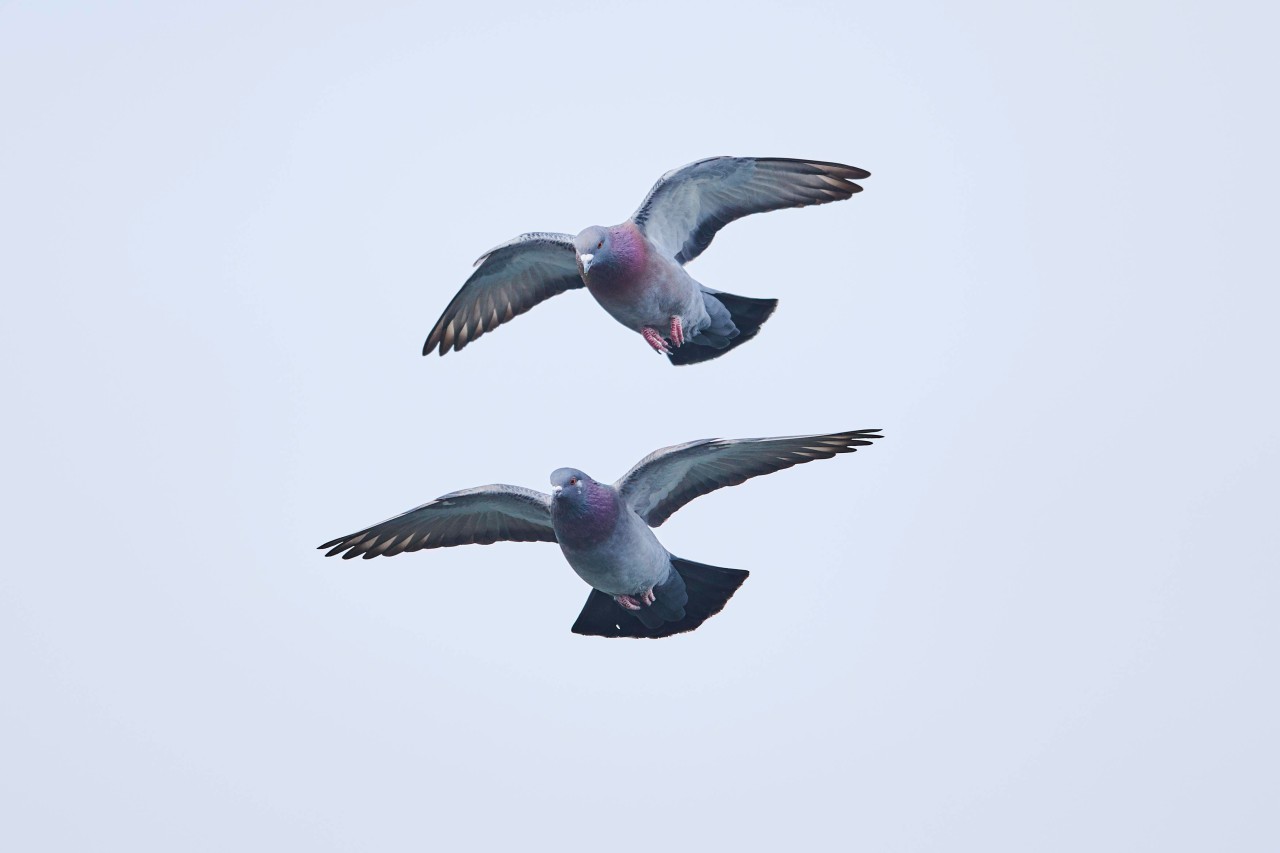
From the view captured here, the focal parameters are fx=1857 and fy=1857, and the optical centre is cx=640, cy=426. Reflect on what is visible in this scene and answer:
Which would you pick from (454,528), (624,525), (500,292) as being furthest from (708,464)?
(500,292)

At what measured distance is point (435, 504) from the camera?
15922mm

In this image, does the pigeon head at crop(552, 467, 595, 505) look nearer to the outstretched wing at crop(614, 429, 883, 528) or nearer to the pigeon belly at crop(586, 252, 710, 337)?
the outstretched wing at crop(614, 429, 883, 528)

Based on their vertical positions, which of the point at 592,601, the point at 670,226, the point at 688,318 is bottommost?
the point at 592,601

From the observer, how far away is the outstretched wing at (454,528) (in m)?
16.1

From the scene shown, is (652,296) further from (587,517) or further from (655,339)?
(587,517)

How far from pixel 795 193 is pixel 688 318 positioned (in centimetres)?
154

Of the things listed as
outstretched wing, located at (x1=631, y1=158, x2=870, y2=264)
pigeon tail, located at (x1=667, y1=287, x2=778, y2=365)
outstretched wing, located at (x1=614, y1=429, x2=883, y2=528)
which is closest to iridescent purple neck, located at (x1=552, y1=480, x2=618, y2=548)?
outstretched wing, located at (x1=614, y1=429, x2=883, y2=528)

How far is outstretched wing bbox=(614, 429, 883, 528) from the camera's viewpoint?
15.1 metres

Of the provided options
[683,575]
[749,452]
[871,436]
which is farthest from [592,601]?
[871,436]

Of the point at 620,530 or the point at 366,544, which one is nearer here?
the point at 620,530

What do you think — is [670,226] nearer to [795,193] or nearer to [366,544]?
[795,193]

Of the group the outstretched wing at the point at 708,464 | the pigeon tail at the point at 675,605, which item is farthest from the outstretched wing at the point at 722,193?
the pigeon tail at the point at 675,605

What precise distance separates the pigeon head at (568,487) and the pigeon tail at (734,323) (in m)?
2.31

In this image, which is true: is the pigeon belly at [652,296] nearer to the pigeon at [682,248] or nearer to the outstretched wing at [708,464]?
the pigeon at [682,248]
